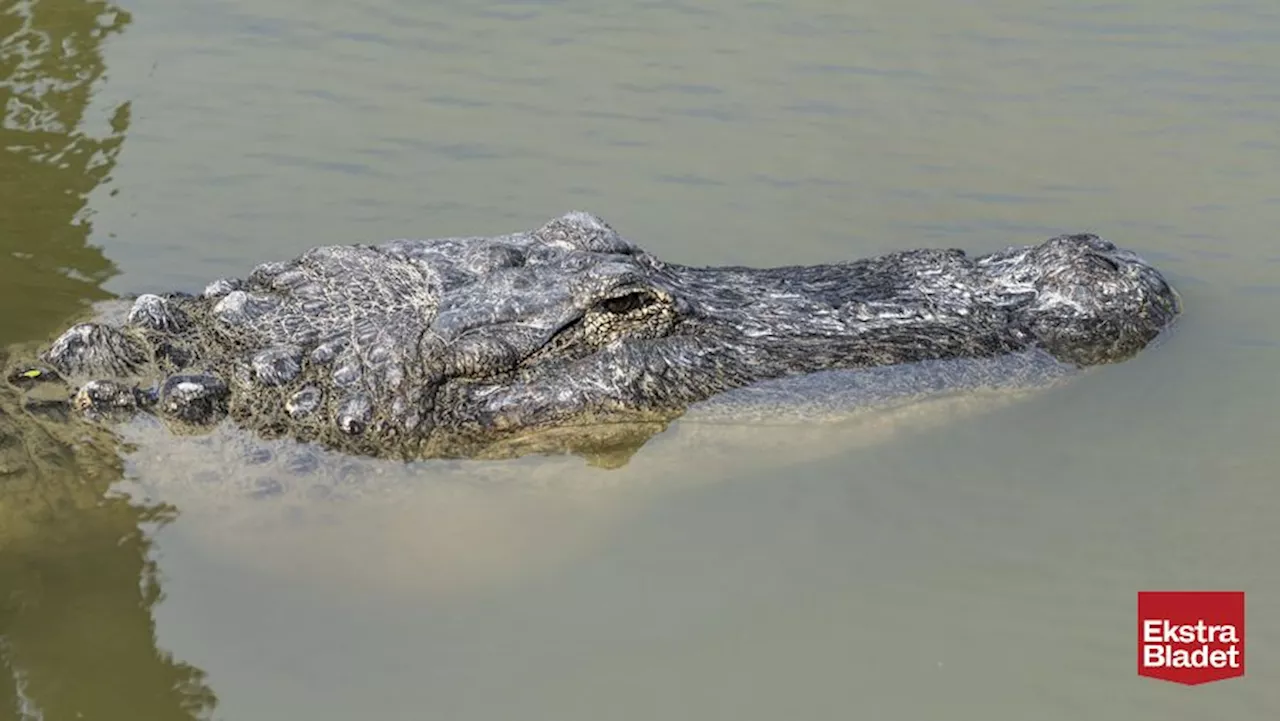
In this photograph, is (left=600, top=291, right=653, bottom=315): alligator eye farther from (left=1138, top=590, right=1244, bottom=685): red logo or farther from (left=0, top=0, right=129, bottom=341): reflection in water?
(left=0, top=0, right=129, bottom=341): reflection in water

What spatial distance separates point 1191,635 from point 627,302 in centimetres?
246

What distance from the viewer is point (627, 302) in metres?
5.73

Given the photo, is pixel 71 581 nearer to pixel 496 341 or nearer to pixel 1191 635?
pixel 496 341

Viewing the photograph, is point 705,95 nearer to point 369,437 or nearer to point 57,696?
point 369,437

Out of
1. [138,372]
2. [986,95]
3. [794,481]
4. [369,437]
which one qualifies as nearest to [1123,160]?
[986,95]

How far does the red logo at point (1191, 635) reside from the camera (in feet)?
15.6

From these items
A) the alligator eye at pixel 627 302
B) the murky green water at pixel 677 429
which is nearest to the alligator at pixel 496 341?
the alligator eye at pixel 627 302

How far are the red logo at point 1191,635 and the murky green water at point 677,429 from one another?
0.28ft

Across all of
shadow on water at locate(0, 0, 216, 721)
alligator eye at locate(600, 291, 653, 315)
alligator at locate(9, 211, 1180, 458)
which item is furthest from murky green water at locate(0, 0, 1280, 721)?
alligator eye at locate(600, 291, 653, 315)

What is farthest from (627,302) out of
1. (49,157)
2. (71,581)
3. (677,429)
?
(49,157)

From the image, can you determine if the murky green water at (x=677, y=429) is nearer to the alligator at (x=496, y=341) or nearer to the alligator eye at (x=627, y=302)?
the alligator at (x=496, y=341)

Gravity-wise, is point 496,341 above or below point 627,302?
below

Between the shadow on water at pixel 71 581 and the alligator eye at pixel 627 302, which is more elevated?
the alligator eye at pixel 627 302

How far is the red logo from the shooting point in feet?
15.6
